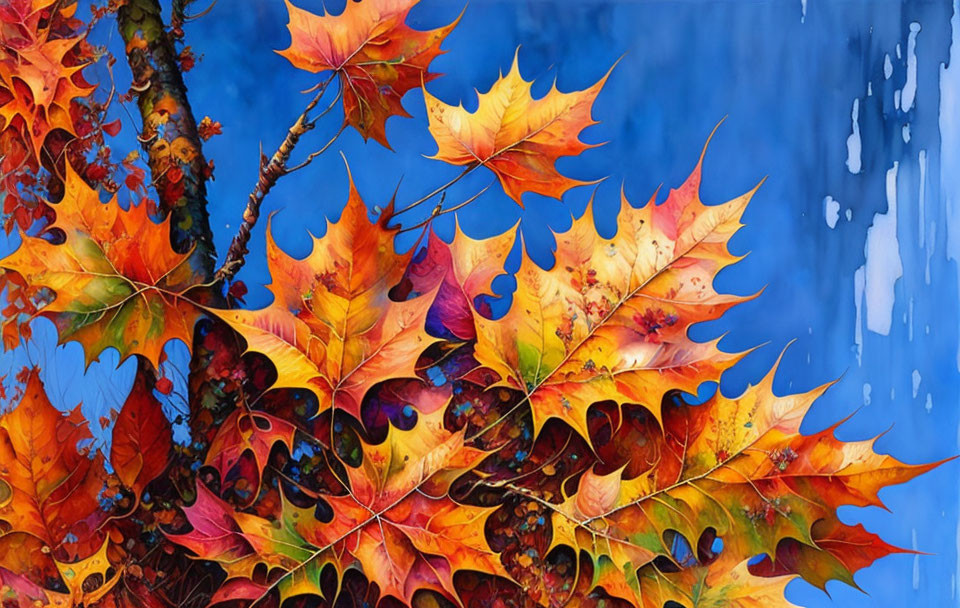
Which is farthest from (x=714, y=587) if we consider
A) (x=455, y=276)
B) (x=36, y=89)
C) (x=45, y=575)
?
(x=36, y=89)

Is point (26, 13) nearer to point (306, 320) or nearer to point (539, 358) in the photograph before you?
point (306, 320)

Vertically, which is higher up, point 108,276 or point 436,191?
point 436,191

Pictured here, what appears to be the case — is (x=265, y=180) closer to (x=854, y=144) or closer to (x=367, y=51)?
(x=367, y=51)

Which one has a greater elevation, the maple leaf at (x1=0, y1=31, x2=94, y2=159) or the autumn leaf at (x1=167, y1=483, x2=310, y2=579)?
the maple leaf at (x1=0, y1=31, x2=94, y2=159)

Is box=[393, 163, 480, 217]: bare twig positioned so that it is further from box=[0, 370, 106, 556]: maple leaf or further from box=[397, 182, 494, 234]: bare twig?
box=[0, 370, 106, 556]: maple leaf

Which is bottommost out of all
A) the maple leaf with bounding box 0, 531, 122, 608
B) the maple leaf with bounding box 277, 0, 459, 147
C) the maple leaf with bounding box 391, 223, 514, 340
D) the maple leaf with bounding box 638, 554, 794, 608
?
the maple leaf with bounding box 0, 531, 122, 608

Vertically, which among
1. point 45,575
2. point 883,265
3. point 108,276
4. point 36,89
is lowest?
point 45,575

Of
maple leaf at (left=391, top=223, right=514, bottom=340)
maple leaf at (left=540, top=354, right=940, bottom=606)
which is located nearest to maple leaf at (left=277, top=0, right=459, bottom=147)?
maple leaf at (left=391, top=223, right=514, bottom=340)
